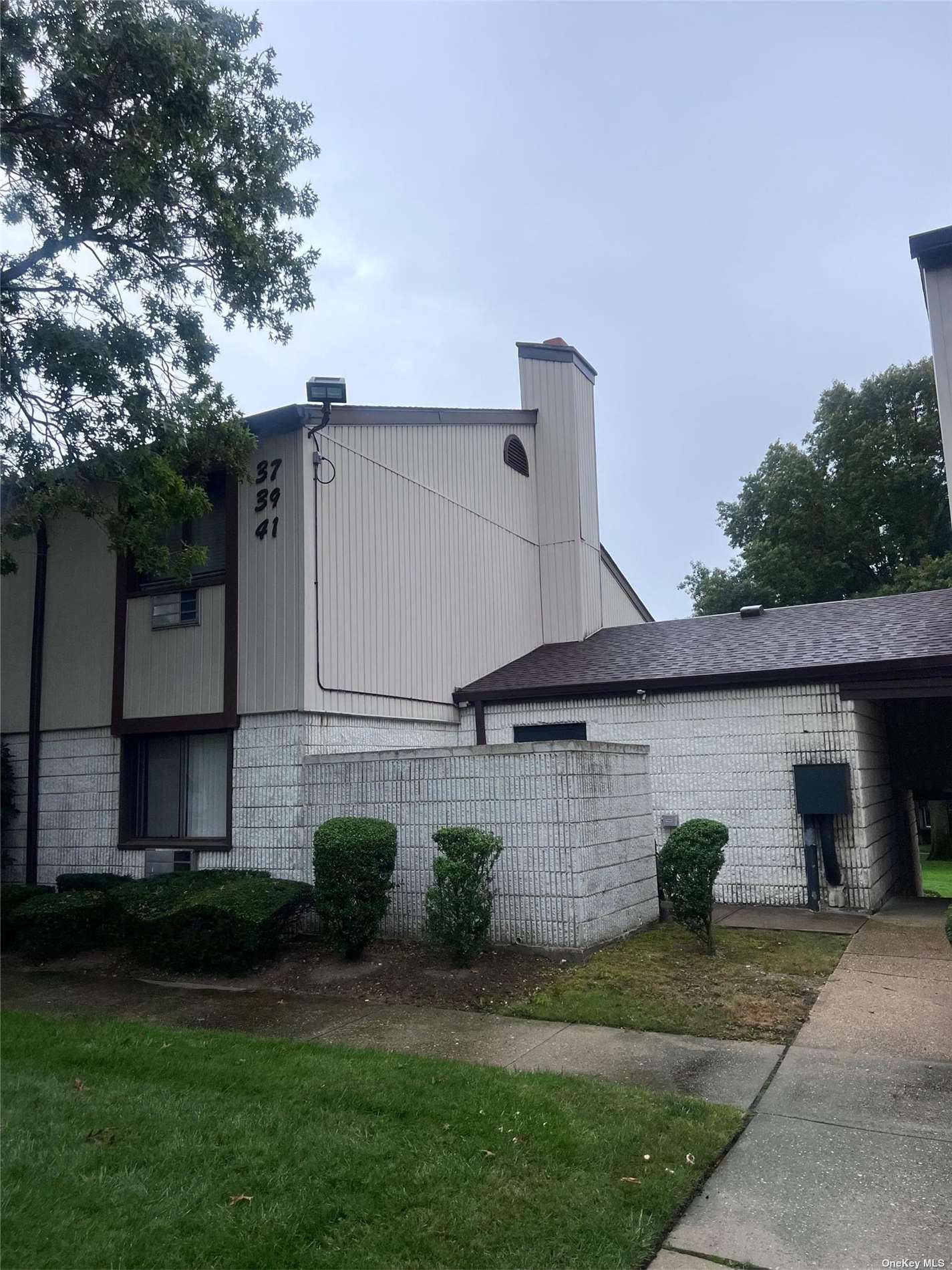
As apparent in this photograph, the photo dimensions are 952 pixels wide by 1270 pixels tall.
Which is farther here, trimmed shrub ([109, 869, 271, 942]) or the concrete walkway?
trimmed shrub ([109, 869, 271, 942])

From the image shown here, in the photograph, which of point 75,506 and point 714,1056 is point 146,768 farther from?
point 714,1056

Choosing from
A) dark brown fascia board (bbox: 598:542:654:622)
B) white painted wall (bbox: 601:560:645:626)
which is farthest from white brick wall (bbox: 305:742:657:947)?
dark brown fascia board (bbox: 598:542:654:622)

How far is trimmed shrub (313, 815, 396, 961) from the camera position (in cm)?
823

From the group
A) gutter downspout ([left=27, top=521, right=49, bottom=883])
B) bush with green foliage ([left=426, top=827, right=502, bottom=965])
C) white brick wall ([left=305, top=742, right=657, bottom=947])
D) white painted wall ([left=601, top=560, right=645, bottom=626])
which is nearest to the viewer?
bush with green foliage ([left=426, top=827, right=502, bottom=965])

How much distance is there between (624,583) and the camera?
19.8 metres

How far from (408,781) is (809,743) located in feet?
16.9

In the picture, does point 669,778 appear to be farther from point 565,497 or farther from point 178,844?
point 565,497

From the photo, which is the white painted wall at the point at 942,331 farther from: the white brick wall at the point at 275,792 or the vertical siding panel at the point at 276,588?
the white brick wall at the point at 275,792

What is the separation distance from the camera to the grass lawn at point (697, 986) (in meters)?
6.37

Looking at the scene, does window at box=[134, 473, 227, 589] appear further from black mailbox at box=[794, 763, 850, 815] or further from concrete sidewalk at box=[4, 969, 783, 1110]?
black mailbox at box=[794, 763, 850, 815]

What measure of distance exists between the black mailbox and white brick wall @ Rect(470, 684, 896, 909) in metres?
0.32

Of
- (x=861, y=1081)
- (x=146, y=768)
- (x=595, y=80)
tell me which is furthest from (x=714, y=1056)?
(x=595, y=80)

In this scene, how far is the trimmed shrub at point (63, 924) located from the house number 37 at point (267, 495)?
4513mm

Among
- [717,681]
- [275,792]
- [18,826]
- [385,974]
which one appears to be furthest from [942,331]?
[18,826]
